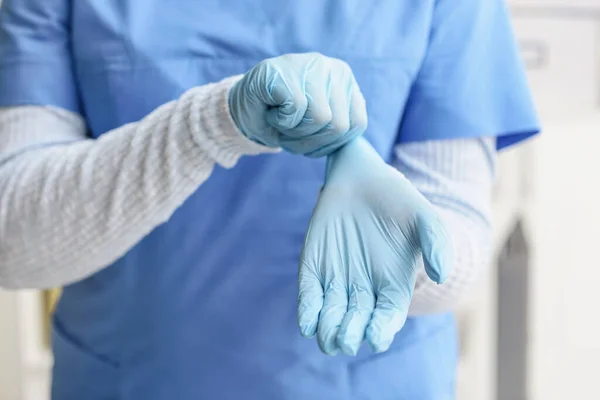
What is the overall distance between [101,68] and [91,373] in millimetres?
293

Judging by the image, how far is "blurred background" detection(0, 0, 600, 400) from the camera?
1433 millimetres

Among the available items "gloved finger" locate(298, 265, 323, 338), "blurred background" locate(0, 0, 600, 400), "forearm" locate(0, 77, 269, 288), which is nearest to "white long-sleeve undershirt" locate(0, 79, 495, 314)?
"forearm" locate(0, 77, 269, 288)

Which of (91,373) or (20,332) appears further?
(20,332)

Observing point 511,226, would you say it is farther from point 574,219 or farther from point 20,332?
point 20,332

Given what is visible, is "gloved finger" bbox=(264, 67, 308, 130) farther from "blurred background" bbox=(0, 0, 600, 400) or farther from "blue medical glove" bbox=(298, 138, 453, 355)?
"blurred background" bbox=(0, 0, 600, 400)

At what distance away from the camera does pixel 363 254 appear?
503 mm

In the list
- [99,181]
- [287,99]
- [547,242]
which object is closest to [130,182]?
[99,181]

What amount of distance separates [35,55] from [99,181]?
0.55ft

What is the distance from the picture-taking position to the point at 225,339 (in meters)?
0.67

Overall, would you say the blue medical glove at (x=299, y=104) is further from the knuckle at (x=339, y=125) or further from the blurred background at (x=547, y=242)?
the blurred background at (x=547, y=242)

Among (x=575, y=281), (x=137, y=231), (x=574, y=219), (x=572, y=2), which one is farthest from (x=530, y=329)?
(x=137, y=231)

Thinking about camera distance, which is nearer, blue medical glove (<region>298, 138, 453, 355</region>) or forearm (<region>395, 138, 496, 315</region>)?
blue medical glove (<region>298, 138, 453, 355</region>)

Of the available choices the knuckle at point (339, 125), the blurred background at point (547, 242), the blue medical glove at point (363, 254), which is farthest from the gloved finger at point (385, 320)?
the blurred background at point (547, 242)

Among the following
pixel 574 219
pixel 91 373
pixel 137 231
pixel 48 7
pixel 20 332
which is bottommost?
pixel 20 332
